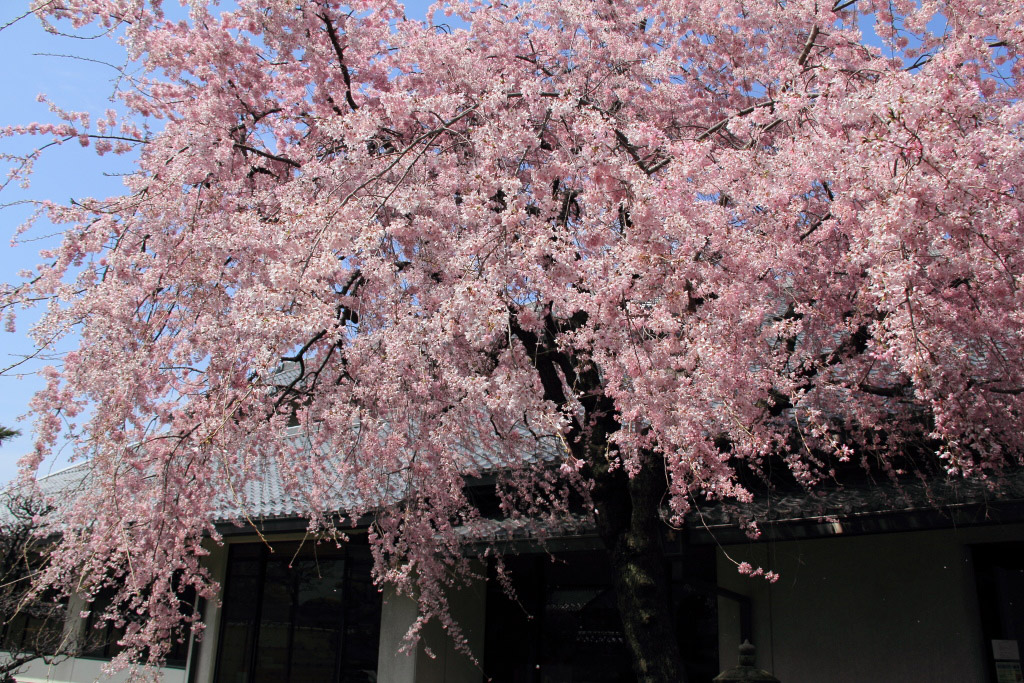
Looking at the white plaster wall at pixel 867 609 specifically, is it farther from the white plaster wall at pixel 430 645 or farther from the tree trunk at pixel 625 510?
the white plaster wall at pixel 430 645

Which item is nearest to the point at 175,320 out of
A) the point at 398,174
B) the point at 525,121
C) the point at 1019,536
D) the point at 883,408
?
the point at 398,174

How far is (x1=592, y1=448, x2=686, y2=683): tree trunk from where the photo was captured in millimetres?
4391

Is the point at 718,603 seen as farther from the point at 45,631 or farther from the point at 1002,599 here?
the point at 45,631

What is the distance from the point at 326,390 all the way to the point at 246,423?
580 mm

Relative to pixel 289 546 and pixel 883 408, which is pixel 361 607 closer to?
pixel 289 546

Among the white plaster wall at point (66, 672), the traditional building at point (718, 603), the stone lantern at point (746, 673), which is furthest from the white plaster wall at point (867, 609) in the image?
the white plaster wall at point (66, 672)

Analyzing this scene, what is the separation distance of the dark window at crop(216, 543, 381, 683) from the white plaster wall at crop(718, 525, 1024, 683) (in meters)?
4.07

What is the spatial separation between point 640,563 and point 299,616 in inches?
223

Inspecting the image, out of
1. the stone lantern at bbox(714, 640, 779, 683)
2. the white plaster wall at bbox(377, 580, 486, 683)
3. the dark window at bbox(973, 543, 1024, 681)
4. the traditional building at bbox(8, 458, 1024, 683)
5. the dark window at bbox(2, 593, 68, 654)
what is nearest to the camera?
the stone lantern at bbox(714, 640, 779, 683)

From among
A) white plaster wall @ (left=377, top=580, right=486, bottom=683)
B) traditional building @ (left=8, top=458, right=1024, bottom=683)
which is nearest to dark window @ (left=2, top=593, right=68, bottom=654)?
traditional building @ (left=8, top=458, right=1024, bottom=683)

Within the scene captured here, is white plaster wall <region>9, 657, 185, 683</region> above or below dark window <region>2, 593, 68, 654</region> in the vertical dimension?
below

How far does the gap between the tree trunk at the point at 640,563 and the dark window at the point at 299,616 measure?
13.6 ft

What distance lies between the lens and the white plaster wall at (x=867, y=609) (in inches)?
200

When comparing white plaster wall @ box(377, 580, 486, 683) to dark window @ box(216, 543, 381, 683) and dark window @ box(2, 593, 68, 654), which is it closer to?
dark window @ box(216, 543, 381, 683)
